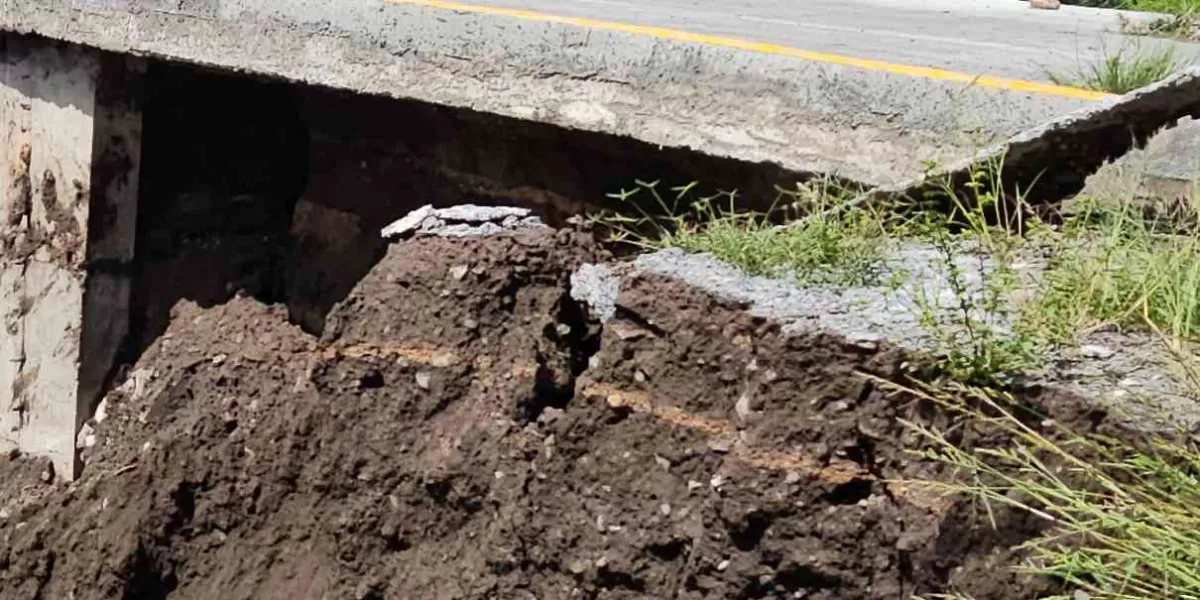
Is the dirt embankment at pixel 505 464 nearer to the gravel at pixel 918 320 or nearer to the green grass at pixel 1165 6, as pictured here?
the gravel at pixel 918 320

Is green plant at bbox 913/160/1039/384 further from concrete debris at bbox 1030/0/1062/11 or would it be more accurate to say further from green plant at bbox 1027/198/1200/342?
concrete debris at bbox 1030/0/1062/11

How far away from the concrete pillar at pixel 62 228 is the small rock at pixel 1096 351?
10.7 ft

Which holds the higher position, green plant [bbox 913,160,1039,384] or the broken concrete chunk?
green plant [bbox 913,160,1039,384]

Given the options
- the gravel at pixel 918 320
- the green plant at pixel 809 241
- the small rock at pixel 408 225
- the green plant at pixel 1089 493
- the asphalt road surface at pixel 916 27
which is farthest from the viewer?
the asphalt road surface at pixel 916 27

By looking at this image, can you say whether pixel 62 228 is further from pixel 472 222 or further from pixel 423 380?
pixel 423 380

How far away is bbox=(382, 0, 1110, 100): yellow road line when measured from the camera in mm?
2926

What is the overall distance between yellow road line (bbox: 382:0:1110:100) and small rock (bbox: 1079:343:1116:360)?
87cm

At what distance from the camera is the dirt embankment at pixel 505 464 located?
7.23 feet

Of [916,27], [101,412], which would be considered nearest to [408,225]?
[101,412]

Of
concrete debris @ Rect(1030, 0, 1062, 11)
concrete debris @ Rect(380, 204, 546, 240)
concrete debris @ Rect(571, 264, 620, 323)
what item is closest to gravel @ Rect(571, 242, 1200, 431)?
concrete debris @ Rect(571, 264, 620, 323)

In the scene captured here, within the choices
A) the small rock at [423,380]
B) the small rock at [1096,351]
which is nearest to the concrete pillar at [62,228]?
the small rock at [423,380]

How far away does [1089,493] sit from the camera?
188 cm

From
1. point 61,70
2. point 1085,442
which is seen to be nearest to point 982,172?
point 1085,442

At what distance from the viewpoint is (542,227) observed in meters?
3.18
